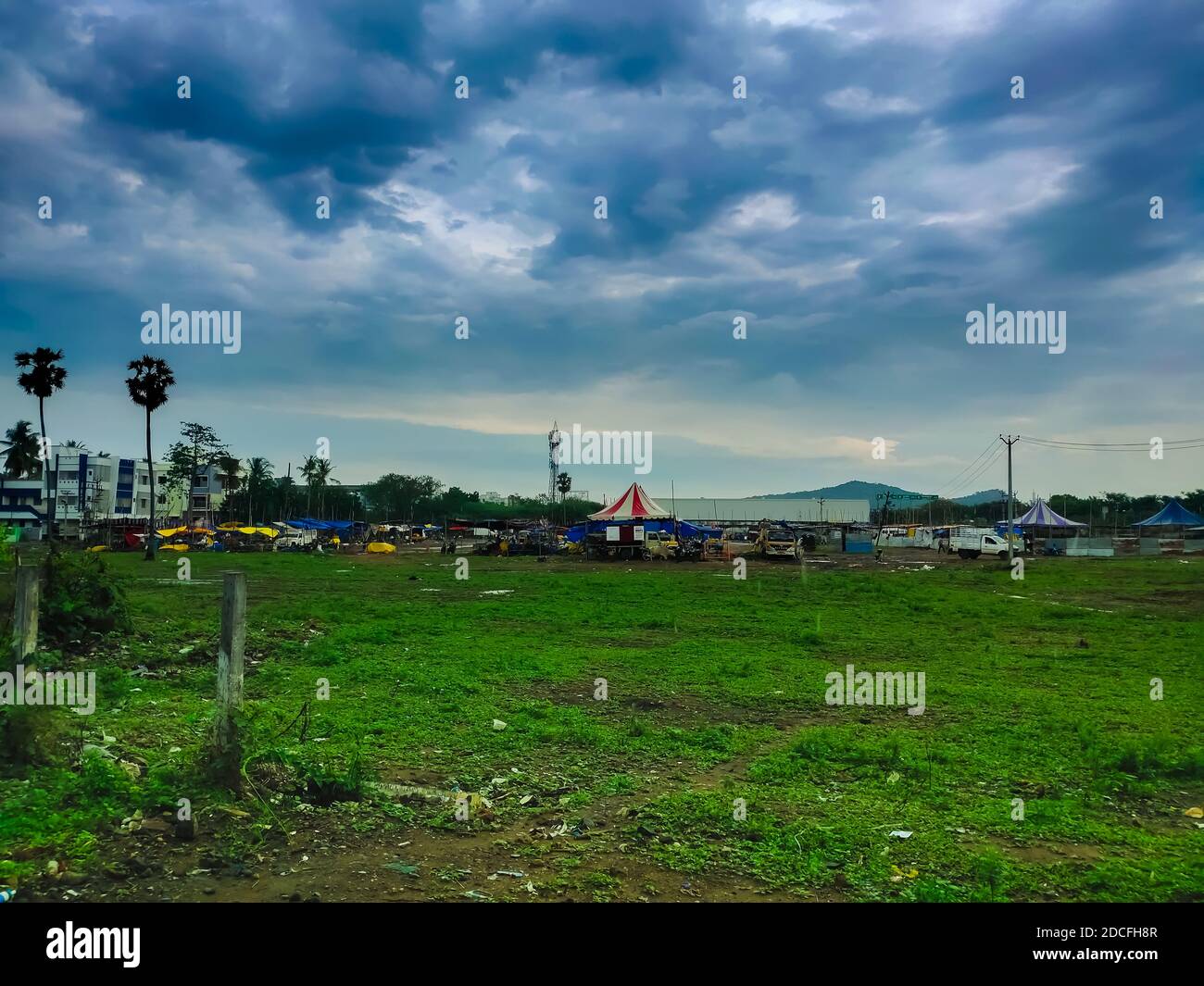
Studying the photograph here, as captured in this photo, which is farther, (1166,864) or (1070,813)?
(1070,813)

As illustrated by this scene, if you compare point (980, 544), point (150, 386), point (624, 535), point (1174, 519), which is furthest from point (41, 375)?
point (1174, 519)

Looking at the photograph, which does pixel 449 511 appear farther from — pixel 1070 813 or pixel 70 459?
pixel 1070 813

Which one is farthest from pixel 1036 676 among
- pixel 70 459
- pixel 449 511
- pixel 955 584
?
pixel 449 511

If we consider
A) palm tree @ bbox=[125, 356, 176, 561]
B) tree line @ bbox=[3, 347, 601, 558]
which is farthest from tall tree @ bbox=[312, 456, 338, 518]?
palm tree @ bbox=[125, 356, 176, 561]

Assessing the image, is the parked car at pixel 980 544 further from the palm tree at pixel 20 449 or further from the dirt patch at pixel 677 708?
the palm tree at pixel 20 449

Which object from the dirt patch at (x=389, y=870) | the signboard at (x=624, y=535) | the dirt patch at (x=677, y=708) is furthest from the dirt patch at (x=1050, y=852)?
the signboard at (x=624, y=535)

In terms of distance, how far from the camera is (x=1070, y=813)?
638cm

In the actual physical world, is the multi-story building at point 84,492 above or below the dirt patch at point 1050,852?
above

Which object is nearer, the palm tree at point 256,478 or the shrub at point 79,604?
the shrub at point 79,604

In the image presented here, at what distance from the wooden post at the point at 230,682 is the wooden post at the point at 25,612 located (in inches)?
110

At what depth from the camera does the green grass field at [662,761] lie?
5301 millimetres

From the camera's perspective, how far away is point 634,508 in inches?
1955
